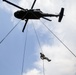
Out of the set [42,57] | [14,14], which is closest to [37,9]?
[14,14]

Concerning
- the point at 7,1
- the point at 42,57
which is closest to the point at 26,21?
the point at 7,1

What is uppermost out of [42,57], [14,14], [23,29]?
[14,14]

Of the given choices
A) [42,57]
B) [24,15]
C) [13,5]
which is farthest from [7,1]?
[42,57]

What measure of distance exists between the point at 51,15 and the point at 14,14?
5.71 metres

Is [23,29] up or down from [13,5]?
down

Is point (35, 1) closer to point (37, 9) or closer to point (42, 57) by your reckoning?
point (37, 9)

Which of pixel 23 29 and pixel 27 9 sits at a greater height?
pixel 27 9

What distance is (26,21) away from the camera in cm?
3784

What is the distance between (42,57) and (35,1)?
30.3 ft

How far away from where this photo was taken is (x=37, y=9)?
129 ft

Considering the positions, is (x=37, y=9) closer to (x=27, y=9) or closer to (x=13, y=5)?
(x=27, y=9)

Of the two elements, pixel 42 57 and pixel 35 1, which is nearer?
pixel 35 1

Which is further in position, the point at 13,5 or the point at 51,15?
the point at 51,15

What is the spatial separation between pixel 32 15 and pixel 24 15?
46.6 inches
